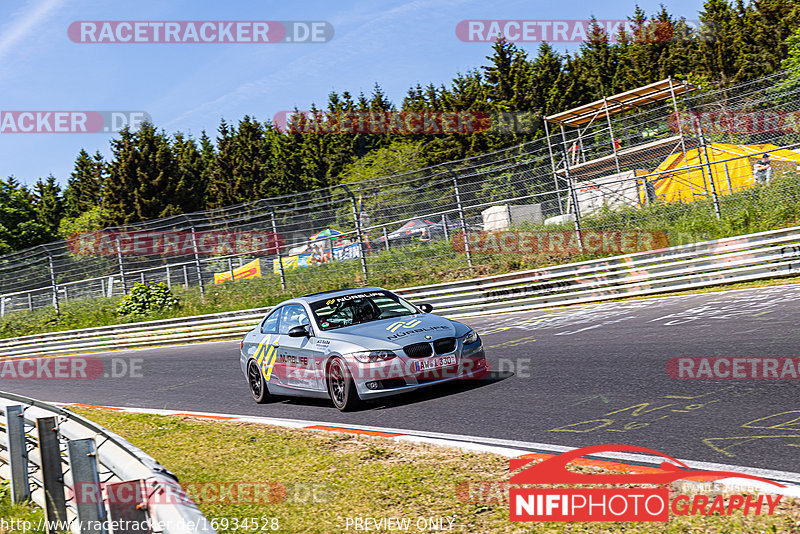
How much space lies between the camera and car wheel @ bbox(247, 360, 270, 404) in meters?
10.4

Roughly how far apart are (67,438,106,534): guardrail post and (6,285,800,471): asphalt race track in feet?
11.0

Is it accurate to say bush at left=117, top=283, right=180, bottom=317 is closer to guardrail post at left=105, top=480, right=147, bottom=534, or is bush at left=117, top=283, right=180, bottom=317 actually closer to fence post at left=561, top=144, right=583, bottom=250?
fence post at left=561, top=144, right=583, bottom=250

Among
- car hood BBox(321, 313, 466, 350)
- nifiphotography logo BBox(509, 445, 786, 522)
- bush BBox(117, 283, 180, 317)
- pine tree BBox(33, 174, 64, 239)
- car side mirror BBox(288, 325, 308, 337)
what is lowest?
nifiphotography logo BBox(509, 445, 786, 522)

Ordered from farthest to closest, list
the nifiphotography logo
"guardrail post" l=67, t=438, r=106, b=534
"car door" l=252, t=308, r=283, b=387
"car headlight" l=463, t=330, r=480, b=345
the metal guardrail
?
"car door" l=252, t=308, r=283, b=387
"car headlight" l=463, t=330, r=480, b=345
"guardrail post" l=67, t=438, r=106, b=534
the nifiphotography logo
the metal guardrail

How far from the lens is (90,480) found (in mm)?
4234

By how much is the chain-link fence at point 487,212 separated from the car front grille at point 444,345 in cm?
846

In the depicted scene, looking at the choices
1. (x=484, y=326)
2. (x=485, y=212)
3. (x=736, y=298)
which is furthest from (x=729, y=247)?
(x=485, y=212)

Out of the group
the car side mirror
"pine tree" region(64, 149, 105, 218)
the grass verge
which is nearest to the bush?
the car side mirror

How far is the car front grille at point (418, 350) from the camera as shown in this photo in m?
8.53

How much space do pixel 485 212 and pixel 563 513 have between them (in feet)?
49.9

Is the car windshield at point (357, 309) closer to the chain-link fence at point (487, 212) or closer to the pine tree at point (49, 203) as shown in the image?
the chain-link fence at point (487, 212)

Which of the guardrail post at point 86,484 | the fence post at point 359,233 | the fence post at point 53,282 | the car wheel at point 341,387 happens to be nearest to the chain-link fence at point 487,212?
the fence post at point 359,233

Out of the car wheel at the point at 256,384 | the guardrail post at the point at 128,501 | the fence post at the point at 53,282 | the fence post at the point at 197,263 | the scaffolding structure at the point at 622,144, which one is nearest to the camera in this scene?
the guardrail post at the point at 128,501

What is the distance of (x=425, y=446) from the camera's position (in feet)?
20.8
